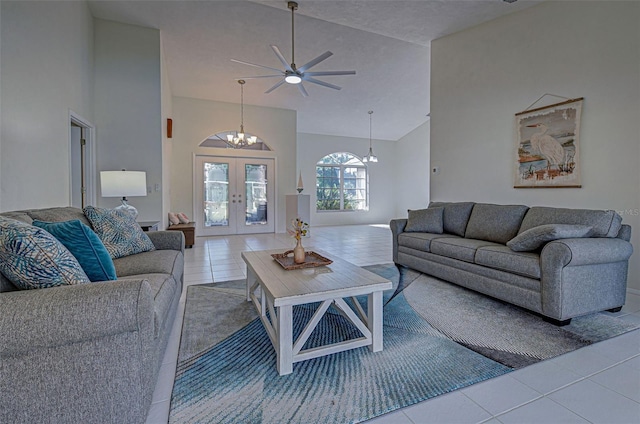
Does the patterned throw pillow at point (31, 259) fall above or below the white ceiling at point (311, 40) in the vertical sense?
below

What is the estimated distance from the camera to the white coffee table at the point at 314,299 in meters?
1.68

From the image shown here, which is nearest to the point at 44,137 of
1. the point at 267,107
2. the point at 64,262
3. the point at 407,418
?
the point at 64,262

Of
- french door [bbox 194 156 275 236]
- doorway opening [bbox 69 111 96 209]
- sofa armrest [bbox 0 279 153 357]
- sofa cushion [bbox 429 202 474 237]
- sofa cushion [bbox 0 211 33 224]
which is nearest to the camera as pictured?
sofa armrest [bbox 0 279 153 357]

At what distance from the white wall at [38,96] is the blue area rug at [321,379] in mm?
2182

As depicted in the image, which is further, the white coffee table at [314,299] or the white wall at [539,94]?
the white wall at [539,94]

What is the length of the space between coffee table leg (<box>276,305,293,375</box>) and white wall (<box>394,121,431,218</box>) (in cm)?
831

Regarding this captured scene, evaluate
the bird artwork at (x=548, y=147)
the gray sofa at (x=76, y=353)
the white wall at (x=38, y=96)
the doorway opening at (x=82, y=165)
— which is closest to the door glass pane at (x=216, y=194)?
the doorway opening at (x=82, y=165)

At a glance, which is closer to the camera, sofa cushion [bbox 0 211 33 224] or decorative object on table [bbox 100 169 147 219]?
sofa cushion [bbox 0 211 33 224]

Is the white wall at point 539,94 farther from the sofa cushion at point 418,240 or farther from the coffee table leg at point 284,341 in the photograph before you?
the coffee table leg at point 284,341

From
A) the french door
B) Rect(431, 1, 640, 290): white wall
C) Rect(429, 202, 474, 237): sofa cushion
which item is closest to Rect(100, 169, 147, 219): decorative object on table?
the french door

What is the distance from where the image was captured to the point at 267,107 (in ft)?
24.4

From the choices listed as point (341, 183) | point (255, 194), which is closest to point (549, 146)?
point (255, 194)

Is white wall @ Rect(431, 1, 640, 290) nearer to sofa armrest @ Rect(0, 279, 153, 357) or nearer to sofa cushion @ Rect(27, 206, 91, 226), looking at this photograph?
sofa armrest @ Rect(0, 279, 153, 357)

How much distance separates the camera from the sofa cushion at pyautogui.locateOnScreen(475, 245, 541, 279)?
7.86ft
